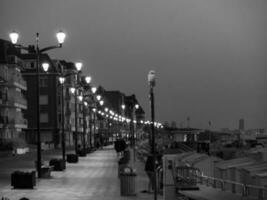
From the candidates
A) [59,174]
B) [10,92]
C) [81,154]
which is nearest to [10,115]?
[10,92]

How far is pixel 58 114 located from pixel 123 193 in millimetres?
96648

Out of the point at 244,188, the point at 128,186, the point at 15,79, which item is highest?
the point at 15,79

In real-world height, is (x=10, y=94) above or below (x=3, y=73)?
below

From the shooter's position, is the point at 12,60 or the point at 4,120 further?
the point at 12,60

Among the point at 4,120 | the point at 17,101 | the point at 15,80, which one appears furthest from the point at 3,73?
the point at 4,120

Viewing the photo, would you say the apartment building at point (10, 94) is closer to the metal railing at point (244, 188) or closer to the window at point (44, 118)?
the window at point (44, 118)

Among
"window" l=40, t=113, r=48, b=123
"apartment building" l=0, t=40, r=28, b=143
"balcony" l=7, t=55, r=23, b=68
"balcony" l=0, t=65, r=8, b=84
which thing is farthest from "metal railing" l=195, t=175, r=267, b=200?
"window" l=40, t=113, r=48, b=123

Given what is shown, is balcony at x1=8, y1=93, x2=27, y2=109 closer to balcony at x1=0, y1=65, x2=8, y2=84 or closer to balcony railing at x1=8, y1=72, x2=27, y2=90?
balcony railing at x1=8, y1=72, x2=27, y2=90

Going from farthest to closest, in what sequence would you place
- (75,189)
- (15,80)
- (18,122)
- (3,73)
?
1. (18,122)
2. (15,80)
3. (3,73)
4. (75,189)

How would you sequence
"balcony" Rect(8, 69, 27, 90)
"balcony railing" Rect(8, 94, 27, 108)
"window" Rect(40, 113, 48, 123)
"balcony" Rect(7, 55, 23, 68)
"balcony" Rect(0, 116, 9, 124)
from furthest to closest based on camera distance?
"window" Rect(40, 113, 48, 123)
"balcony" Rect(7, 55, 23, 68)
"balcony" Rect(8, 69, 27, 90)
"balcony railing" Rect(8, 94, 27, 108)
"balcony" Rect(0, 116, 9, 124)

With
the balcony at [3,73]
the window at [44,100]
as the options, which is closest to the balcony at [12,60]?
the balcony at [3,73]

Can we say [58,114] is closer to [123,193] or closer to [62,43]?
[62,43]

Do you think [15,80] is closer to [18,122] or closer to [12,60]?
[12,60]

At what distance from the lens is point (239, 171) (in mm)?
26766
